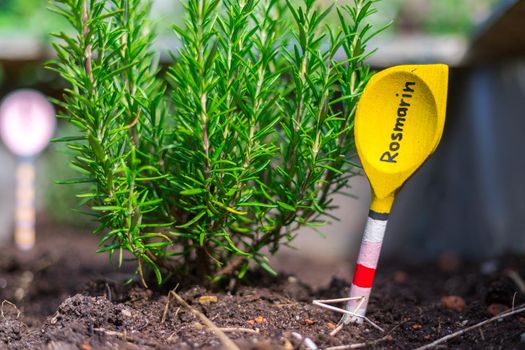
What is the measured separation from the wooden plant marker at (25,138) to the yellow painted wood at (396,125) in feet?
6.82

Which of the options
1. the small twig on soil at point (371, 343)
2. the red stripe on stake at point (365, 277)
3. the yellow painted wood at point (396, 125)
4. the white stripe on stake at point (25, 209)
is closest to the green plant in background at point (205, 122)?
the yellow painted wood at point (396, 125)

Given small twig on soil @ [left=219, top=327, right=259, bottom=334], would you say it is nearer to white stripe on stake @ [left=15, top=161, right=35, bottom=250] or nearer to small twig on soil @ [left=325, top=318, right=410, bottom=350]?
small twig on soil @ [left=325, top=318, right=410, bottom=350]

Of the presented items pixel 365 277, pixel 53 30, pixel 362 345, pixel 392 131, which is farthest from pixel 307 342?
pixel 53 30

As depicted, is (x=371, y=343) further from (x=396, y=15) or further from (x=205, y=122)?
(x=396, y=15)

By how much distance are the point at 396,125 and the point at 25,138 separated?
2.33m

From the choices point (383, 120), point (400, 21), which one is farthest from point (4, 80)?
point (383, 120)

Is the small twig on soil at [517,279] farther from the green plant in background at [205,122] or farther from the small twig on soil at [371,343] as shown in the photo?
the green plant in background at [205,122]

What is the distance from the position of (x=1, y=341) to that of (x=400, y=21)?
3347 mm

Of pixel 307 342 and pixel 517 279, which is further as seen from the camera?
pixel 517 279

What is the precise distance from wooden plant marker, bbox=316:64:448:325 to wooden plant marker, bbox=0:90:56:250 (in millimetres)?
2063

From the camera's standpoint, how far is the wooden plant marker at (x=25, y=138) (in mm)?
2844

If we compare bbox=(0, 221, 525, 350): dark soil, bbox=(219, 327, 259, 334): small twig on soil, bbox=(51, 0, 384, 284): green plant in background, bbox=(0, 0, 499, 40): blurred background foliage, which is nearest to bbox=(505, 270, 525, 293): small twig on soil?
bbox=(0, 221, 525, 350): dark soil

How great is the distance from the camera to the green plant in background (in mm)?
1104

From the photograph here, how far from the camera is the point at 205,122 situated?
44.3 inches
